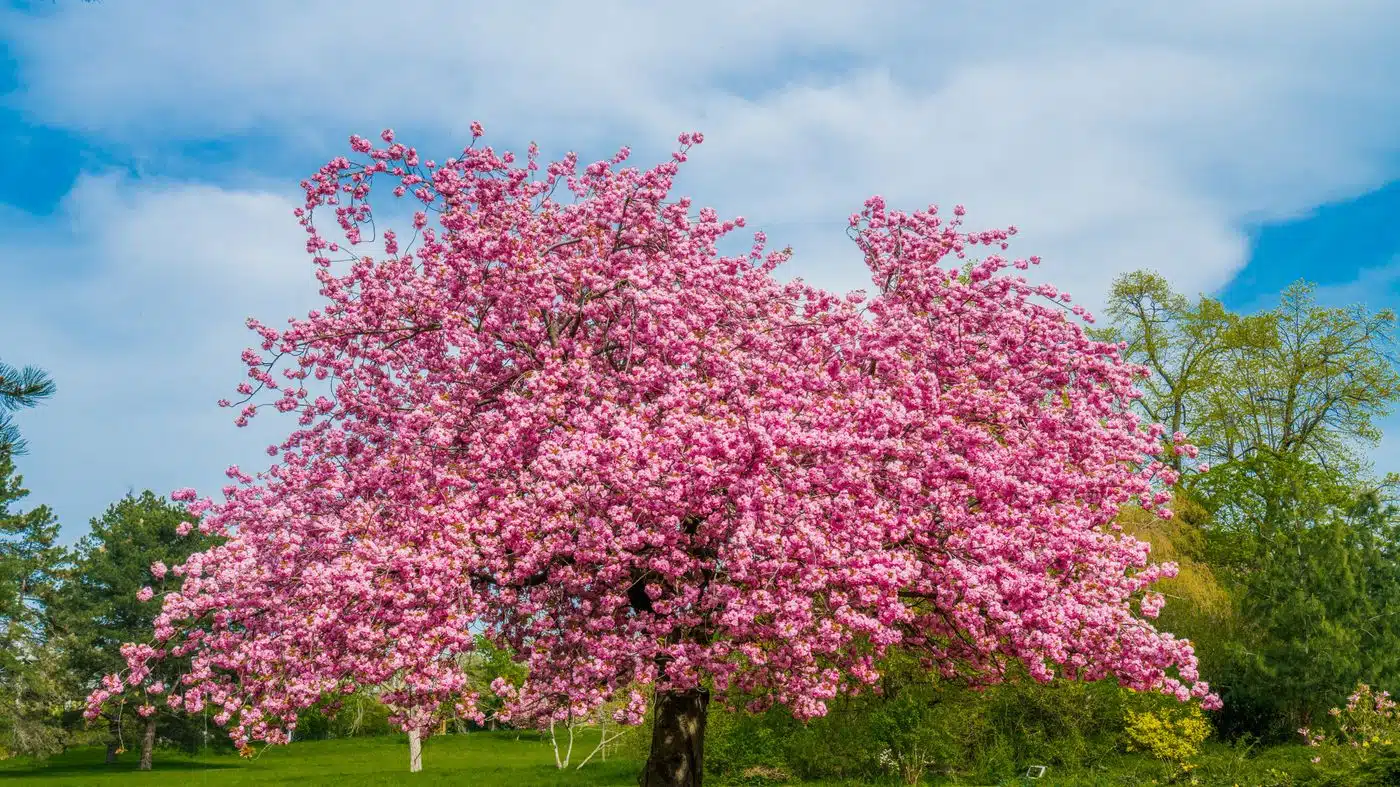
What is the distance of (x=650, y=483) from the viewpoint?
43.4ft

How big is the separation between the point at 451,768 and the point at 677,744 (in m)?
33.4

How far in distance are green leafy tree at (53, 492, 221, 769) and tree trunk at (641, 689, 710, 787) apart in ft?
129

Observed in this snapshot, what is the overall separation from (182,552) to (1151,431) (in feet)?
172

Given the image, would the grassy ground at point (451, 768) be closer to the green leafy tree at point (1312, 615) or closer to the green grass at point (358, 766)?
the green grass at point (358, 766)

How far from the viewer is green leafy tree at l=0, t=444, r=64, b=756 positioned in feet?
147

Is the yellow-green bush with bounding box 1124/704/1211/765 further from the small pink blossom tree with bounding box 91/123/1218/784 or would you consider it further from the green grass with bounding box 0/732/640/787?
the green grass with bounding box 0/732/640/787

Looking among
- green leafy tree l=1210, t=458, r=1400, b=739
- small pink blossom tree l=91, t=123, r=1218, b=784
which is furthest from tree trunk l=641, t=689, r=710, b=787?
green leafy tree l=1210, t=458, r=1400, b=739

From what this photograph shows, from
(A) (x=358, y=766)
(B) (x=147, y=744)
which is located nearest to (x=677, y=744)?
(A) (x=358, y=766)

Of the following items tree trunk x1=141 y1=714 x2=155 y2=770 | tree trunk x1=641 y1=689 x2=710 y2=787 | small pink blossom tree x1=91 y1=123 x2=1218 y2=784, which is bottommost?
tree trunk x1=141 y1=714 x2=155 y2=770

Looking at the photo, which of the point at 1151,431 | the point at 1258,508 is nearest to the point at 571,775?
the point at 1151,431

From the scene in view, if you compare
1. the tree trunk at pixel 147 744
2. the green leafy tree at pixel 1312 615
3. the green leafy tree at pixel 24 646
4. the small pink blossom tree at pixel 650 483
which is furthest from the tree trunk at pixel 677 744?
the tree trunk at pixel 147 744

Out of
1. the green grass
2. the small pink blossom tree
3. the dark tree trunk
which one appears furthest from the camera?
the dark tree trunk

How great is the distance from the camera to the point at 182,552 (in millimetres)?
54531

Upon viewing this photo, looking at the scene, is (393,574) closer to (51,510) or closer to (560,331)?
(560,331)
